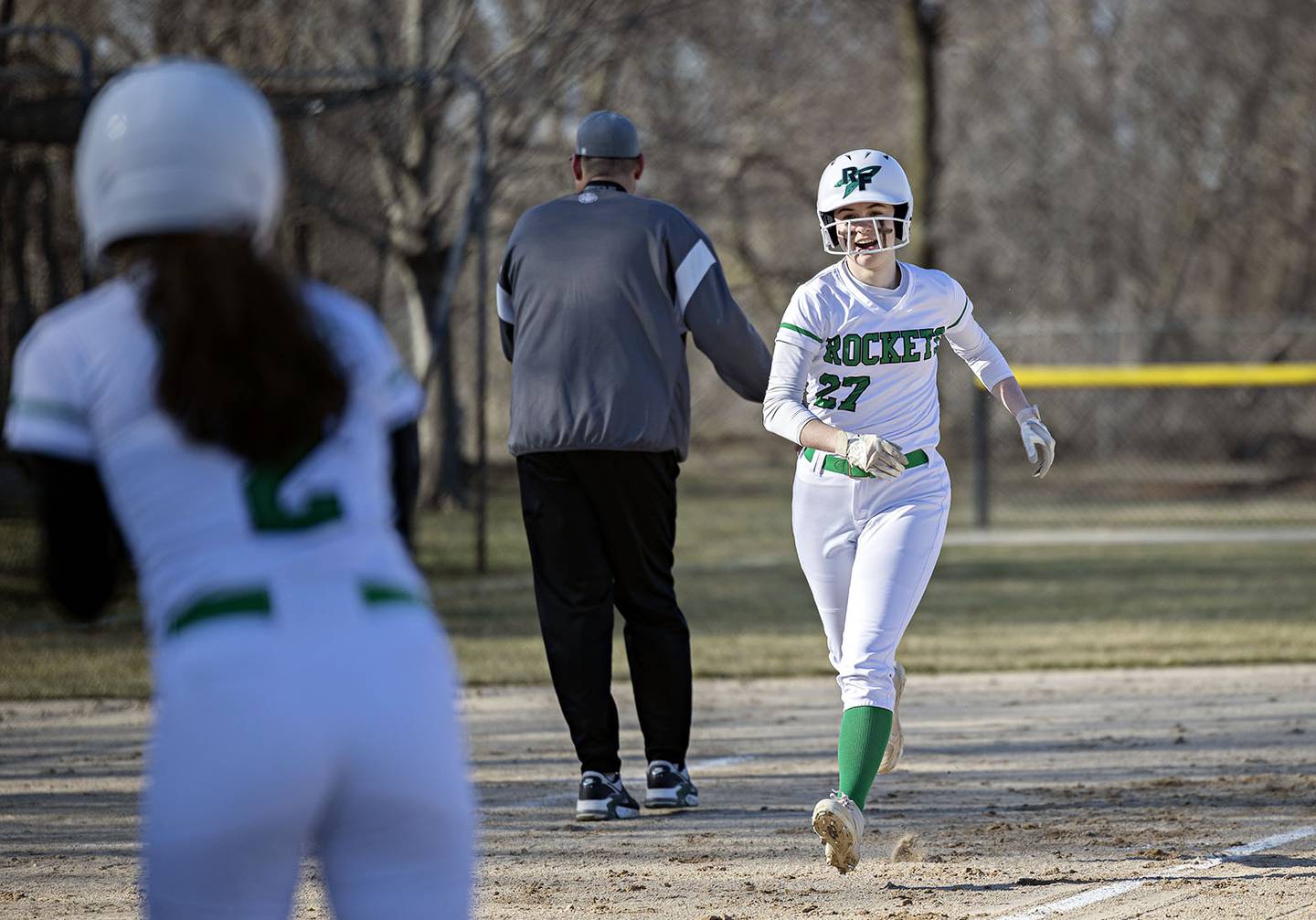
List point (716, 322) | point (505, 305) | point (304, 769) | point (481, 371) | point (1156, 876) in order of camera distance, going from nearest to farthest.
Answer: point (304, 769), point (1156, 876), point (716, 322), point (505, 305), point (481, 371)

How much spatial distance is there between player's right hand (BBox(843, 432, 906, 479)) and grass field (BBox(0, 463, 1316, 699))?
15.4 feet

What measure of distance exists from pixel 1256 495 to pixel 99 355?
23799mm

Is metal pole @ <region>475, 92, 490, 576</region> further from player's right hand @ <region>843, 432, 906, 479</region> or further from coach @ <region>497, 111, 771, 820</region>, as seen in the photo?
player's right hand @ <region>843, 432, 906, 479</region>

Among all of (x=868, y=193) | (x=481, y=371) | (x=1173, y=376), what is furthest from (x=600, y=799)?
(x=1173, y=376)

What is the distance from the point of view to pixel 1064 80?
3073cm

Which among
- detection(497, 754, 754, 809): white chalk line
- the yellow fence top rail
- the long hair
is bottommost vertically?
the yellow fence top rail

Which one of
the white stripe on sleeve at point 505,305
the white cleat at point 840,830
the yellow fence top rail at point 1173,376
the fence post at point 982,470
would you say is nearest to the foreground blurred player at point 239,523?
the white cleat at point 840,830

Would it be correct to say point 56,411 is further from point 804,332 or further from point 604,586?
point 604,586

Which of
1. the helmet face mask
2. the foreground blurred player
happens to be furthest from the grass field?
the foreground blurred player

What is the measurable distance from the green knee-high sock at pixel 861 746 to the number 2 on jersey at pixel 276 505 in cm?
298

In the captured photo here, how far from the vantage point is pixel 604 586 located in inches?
232

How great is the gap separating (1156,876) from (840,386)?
166 cm

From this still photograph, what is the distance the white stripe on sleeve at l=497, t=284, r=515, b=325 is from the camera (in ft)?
19.5

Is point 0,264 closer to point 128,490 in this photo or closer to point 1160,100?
point 128,490
